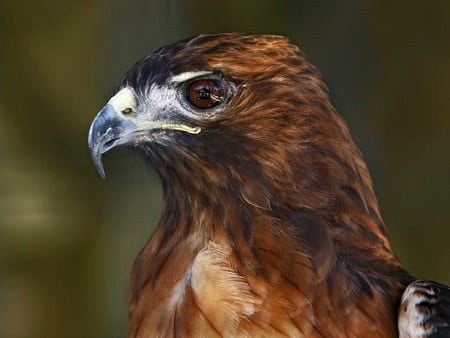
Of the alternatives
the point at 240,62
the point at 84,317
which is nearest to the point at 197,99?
the point at 240,62

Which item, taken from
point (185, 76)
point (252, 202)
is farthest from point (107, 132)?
point (252, 202)

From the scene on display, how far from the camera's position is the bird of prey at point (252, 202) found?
1.93 meters

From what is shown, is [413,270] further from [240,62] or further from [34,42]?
[240,62]

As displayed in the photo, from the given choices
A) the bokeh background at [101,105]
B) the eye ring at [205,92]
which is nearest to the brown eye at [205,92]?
the eye ring at [205,92]

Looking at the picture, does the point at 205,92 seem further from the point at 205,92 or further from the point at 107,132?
the point at 107,132

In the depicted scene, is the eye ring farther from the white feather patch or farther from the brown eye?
the white feather patch

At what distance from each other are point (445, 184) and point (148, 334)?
322cm

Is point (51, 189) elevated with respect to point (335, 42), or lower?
lower

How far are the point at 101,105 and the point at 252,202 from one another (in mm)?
2989

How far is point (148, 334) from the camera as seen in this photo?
6.55 ft

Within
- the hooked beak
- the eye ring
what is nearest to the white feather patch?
the hooked beak

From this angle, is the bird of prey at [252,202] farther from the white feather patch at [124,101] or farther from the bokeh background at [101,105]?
the bokeh background at [101,105]

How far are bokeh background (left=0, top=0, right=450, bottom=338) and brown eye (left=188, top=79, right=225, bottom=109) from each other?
2786 mm

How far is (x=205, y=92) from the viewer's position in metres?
2.03
